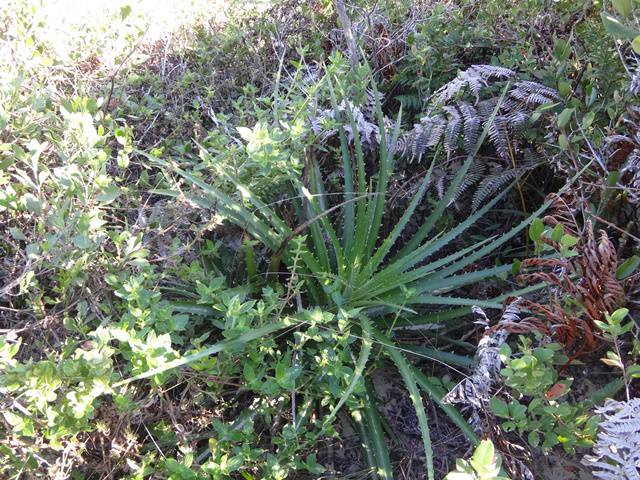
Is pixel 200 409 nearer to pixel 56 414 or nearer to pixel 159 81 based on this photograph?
pixel 56 414

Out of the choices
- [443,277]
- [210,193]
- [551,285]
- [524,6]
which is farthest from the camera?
[524,6]

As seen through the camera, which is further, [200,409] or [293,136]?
[293,136]

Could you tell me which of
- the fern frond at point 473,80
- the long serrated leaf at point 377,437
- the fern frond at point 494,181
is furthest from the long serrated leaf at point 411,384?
the fern frond at point 473,80

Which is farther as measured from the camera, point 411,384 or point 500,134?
point 500,134

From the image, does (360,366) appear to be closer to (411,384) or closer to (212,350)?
(411,384)

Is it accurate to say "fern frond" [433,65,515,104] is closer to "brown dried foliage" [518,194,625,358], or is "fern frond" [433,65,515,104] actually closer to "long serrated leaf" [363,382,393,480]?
"brown dried foliage" [518,194,625,358]

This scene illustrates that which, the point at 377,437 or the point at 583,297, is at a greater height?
the point at 583,297

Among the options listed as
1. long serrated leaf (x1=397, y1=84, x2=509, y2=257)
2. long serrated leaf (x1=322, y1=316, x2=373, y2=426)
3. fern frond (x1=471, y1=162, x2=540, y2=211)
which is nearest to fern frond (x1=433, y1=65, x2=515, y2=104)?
long serrated leaf (x1=397, y1=84, x2=509, y2=257)

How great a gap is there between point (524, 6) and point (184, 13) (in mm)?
2149

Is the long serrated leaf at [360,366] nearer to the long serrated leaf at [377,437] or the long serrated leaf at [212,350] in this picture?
the long serrated leaf at [377,437]

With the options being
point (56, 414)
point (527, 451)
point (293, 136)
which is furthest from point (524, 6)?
point (56, 414)

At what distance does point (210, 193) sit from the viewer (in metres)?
1.75

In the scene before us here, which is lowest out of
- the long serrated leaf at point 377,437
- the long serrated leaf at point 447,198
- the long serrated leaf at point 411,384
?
the long serrated leaf at point 377,437

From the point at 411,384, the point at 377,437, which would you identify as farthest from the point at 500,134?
the point at 377,437
